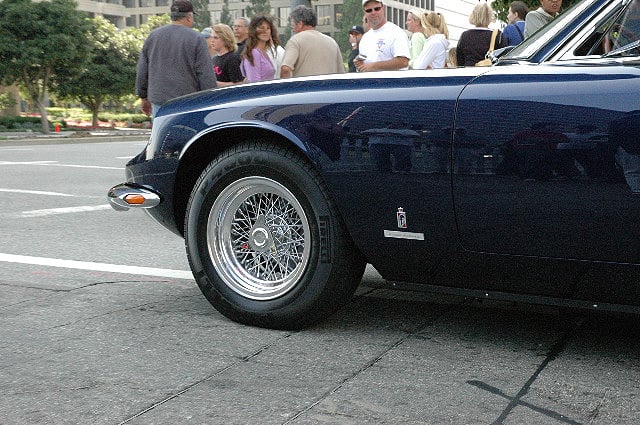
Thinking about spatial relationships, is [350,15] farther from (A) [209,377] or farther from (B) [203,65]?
(A) [209,377]

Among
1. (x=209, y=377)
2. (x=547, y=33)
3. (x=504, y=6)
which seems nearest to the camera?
(x=209, y=377)

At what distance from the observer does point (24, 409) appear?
2898mm

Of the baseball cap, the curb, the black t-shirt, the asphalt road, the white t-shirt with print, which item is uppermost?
the baseball cap

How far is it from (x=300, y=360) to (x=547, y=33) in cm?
160

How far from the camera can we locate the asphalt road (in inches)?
113

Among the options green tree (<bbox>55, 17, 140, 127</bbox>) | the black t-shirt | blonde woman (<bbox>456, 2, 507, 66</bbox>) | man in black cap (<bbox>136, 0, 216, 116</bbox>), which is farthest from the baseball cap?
green tree (<bbox>55, 17, 140, 127</bbox>)

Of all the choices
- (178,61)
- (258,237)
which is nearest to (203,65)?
(178,61)

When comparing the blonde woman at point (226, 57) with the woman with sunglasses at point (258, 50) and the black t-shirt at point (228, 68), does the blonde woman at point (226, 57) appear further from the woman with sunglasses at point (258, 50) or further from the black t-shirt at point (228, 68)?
the woman with sunglasses at point (258, 50)

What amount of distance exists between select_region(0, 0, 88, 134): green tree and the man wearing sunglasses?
113 feet

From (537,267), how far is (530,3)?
49.7ft

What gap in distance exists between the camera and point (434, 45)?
9547 millimetres

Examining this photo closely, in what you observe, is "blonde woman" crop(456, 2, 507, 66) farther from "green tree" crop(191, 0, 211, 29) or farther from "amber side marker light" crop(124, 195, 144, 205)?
"green tree" crop(191, 0, 211, 29)

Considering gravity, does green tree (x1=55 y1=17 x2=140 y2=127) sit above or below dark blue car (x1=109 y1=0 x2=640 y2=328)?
below

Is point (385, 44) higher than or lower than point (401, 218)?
higher
